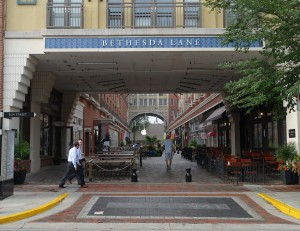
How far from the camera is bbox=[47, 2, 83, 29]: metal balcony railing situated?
57.0 ft

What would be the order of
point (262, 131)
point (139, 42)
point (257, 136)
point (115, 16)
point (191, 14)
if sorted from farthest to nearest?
point (257, 136), point (262, 131), point (191, 14), point (115, 16), point (139, 42)

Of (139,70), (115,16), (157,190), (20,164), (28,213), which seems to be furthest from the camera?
(139,70)

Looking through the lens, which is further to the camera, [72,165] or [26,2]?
[26,2]

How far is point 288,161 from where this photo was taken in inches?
650

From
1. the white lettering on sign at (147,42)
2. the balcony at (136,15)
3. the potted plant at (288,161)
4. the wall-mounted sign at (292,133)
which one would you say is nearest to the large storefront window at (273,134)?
the wall-mounted sign at (292,133)

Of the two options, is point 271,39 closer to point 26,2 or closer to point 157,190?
point 157,190

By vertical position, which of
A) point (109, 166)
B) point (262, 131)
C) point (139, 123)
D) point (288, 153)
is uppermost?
point (139, 123)

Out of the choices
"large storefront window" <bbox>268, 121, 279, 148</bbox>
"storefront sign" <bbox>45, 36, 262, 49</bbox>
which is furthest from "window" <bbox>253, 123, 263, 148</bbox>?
"storefront sign" <bbox>45, 36, 262, 49</bbox>

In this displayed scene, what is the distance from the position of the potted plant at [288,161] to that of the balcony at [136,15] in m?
5.96

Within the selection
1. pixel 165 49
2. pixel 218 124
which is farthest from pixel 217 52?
pixel 218 124

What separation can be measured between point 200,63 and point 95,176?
693cm

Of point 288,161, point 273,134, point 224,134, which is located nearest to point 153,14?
point 288,161

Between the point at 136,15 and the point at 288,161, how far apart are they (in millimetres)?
8300

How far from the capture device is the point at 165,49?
1653cm
